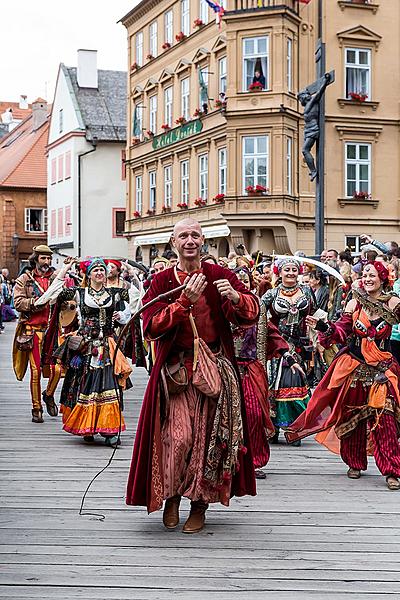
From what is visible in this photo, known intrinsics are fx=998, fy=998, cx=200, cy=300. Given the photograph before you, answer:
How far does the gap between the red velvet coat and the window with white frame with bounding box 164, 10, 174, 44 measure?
29.6m

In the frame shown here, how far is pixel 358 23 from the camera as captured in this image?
29094 millimetres

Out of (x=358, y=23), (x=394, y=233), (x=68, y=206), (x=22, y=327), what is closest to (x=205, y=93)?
(x=358, y=23)

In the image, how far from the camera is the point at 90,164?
151 feet

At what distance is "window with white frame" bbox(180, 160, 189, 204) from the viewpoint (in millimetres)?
33188

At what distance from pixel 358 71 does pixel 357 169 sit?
2892 mm

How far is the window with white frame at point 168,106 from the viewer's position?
3472 cm

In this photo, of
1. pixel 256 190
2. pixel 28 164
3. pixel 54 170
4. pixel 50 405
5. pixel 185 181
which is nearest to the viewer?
pixel 50 405

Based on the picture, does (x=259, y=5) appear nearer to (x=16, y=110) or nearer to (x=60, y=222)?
(x=60, y=222)

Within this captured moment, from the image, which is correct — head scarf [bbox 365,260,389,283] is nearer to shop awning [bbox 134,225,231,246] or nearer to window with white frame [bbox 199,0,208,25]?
shop awning [bbox 134,225,231,246]

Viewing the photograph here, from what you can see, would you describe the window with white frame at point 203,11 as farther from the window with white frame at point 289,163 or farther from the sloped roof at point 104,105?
the sloped roof at point 104,105

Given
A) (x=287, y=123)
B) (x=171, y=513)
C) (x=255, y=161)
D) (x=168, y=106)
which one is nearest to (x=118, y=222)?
(x=168, y=106)

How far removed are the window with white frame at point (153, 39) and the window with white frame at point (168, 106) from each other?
6.57ft

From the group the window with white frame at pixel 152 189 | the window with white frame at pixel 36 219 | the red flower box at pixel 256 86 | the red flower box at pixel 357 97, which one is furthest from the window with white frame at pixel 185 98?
the window with white frame at pixel 36 219

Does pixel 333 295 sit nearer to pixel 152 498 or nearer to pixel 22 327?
pixel 22 327
